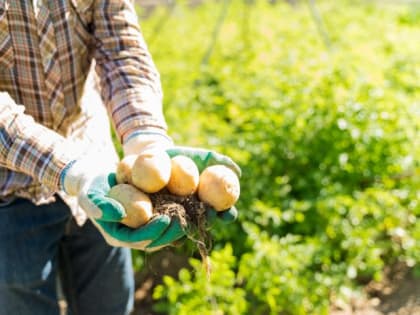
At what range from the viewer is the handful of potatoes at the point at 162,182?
4.90ft

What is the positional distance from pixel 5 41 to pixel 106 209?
0.53 metres

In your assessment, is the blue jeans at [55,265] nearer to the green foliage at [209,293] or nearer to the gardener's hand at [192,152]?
the gardener's hand at [192,152]

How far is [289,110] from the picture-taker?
11.0 feet

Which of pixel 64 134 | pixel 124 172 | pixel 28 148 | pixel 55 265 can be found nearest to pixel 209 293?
pixel 55 265

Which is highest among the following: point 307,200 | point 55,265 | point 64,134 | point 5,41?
point 5,41

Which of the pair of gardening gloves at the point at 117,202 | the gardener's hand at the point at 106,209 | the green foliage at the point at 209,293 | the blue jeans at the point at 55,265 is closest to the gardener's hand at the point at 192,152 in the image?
the pair of gardening gloves at the point at 117,202

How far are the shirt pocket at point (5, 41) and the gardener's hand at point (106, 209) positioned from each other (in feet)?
1.06

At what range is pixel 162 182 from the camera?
1.55m

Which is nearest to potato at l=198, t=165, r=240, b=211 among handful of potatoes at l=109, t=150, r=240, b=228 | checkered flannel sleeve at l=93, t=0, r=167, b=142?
handful of potatoes at l=109, t=150, r=240, b=228

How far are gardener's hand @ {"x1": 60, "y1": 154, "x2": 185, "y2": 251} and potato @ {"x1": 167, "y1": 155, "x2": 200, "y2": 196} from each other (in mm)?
97

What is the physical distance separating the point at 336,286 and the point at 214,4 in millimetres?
5625

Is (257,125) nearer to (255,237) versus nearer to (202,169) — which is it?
(255,237)

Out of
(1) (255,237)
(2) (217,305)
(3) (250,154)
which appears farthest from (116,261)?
(3) (250,154)

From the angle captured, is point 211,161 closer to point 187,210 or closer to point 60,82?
point 187,210
